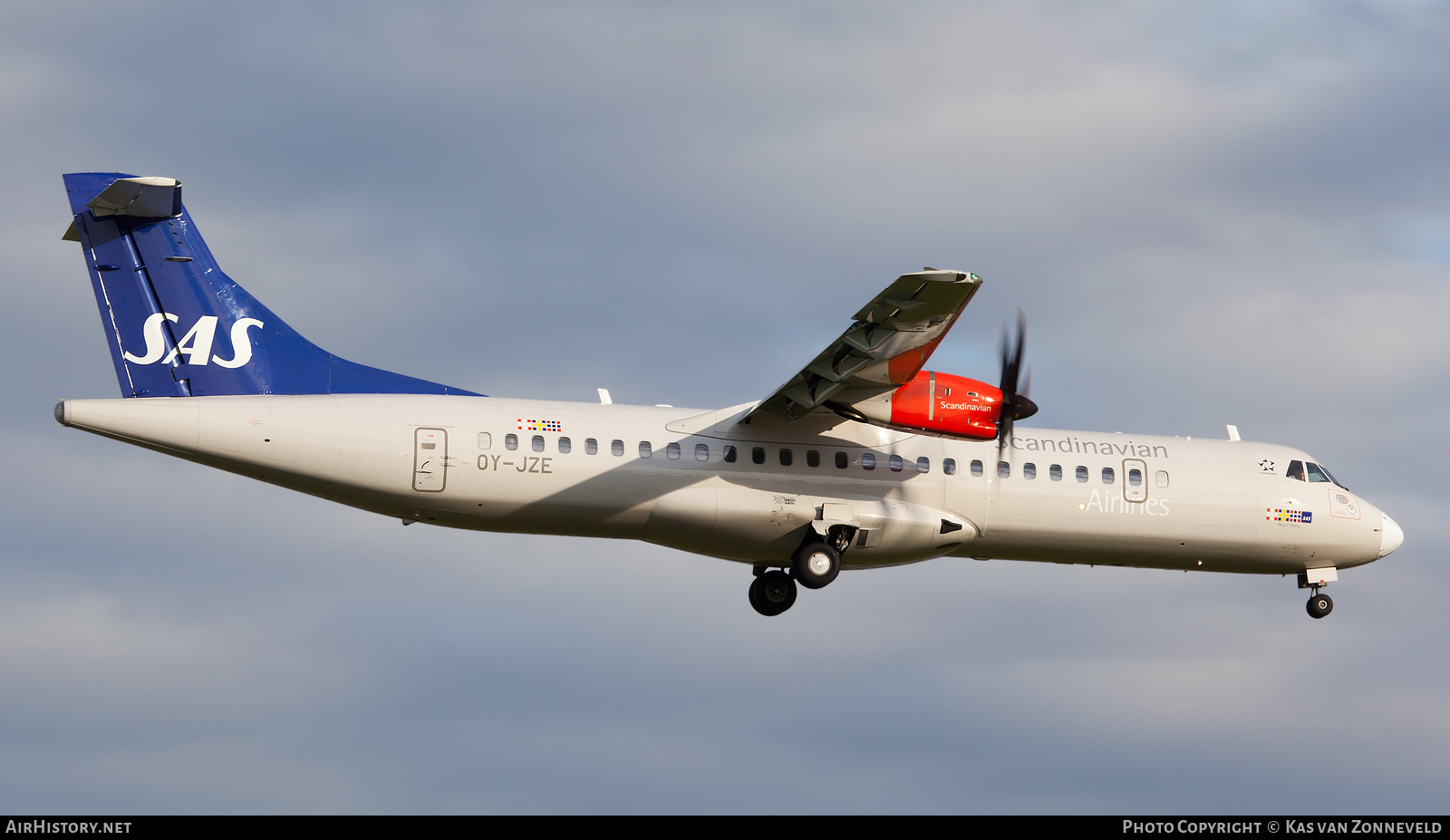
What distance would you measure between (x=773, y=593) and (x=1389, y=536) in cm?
1140

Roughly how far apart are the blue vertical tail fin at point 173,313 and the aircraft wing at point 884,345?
20.9ft

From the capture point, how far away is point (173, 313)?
25.1m

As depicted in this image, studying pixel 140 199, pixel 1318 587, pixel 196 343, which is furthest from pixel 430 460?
pixel 1318 587

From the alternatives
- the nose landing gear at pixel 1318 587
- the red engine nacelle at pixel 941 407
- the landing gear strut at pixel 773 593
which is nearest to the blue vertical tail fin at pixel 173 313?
the landing gear strut at pixel 773 593

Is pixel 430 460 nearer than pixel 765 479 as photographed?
Yes

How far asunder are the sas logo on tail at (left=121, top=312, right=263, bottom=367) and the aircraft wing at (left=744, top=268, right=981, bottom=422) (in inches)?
317

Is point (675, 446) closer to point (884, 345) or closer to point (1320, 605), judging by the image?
point (884, 345)

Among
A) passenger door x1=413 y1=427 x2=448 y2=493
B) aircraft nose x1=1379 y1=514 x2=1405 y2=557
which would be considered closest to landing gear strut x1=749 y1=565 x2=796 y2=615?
passenger door x1=413 y1=427 x2=448 y2=493

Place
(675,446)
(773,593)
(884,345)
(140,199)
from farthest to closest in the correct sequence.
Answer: (773,593), (675,446), (140,199), (884,345)

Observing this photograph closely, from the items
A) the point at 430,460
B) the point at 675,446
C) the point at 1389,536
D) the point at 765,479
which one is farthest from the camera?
the point at 1389,536

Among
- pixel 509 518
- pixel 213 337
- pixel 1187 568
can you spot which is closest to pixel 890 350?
pixel 509 518

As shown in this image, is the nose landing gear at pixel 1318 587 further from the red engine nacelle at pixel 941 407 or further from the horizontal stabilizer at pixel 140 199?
the horizontal stabilizer at pixel 140 199

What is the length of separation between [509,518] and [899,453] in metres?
6.52

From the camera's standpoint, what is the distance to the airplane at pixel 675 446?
2389cm
